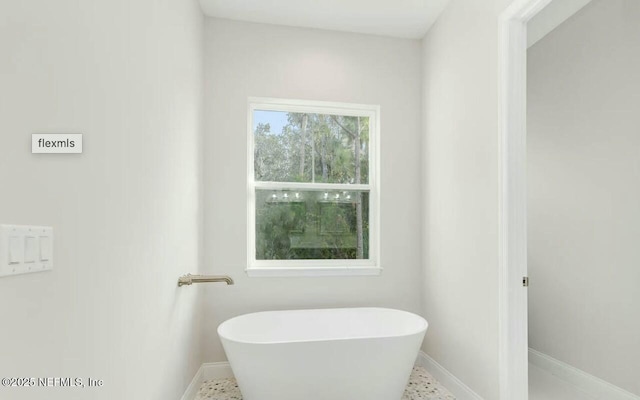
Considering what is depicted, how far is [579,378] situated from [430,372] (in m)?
1.02

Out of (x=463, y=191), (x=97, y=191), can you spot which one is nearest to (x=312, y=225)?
(x=463, y=191)

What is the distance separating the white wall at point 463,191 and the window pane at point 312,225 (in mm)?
570

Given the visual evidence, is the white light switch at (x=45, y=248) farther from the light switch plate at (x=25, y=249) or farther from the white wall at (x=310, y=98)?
the white wall at (x=310, y=98)

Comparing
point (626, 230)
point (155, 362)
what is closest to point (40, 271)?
point (155, 362)

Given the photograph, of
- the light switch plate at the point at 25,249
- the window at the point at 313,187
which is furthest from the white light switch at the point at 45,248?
the window at the point at 313,187

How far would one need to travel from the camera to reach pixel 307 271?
2867 mm

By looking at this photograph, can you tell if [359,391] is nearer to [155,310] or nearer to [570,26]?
[155,310]

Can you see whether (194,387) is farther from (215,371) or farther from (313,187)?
(313,187)

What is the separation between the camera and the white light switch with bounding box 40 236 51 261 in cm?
92

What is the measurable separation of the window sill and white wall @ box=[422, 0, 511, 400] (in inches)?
19.5

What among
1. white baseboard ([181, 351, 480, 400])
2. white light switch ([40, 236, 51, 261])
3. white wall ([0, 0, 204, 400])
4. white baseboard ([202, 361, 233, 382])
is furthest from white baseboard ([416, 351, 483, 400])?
Answer: white light switch ([40, 236, 51, 261])

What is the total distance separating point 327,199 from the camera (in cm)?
307

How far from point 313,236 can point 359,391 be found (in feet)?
4.13

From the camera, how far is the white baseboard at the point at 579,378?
7.66 ft
